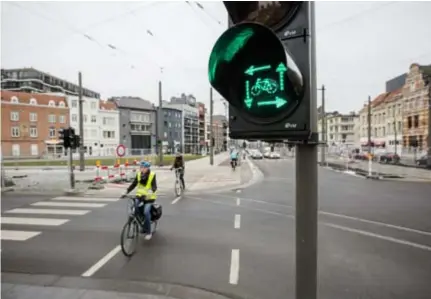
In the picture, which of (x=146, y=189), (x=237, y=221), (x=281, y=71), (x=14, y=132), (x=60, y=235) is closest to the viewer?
(x=281, y=71)

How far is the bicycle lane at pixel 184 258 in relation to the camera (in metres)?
5.43


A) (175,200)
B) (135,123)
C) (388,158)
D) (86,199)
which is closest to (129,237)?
(175,200)

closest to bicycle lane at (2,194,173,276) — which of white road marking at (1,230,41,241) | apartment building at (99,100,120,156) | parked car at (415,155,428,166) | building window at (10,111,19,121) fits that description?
white road marking at (1,230,41,241)

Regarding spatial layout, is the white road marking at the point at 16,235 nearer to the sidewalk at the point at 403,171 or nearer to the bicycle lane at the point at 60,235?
the bicycle lane at the point at 60,235

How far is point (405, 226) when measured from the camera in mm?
8859

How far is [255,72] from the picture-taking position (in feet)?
6.09

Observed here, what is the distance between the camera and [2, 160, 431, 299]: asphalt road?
17.1 ft

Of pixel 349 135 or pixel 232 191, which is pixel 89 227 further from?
pixel 349 135

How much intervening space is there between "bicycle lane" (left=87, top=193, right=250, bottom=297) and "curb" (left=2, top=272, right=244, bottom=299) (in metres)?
0.16

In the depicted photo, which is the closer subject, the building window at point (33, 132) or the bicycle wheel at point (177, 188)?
the bicycle wheel at point (177, 188)

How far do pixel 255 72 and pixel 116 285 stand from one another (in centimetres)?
431

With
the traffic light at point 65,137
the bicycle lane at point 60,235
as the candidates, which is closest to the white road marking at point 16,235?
the bicycle lane at point 60,235

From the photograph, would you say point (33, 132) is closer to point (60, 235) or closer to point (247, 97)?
point (60, 235)

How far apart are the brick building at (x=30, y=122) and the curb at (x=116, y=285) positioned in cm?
6899
